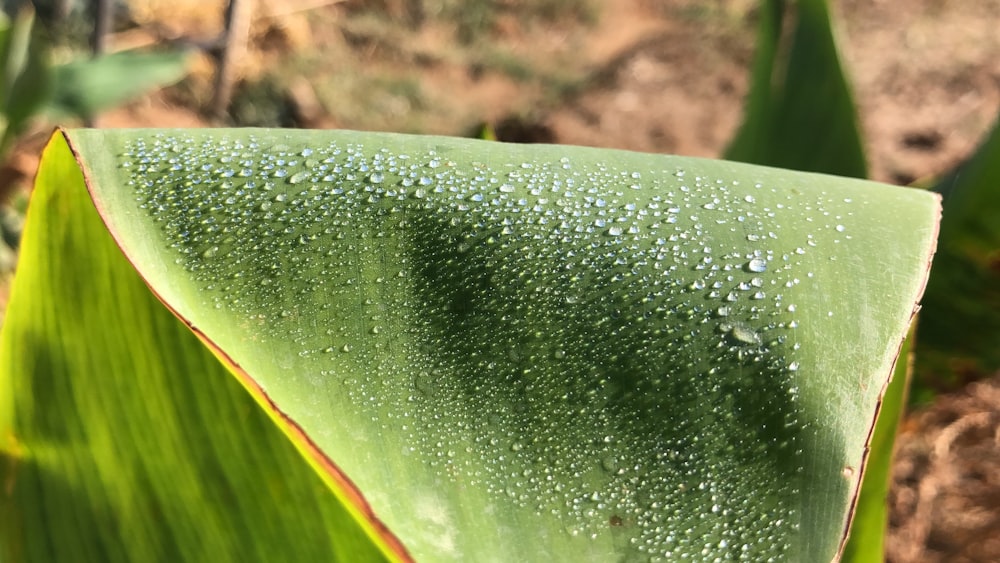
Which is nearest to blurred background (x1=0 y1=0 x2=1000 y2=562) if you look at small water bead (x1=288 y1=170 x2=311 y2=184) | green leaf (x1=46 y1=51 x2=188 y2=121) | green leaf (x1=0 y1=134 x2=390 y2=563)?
green leaf (x1=46 y1=51 x2=188 y2=121)

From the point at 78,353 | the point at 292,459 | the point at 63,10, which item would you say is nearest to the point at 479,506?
the point at 292,459

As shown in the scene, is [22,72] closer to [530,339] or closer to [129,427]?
[129,427]

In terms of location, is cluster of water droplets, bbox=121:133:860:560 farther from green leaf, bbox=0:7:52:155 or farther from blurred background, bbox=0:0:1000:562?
blurred background, bbox=0:0:1000:562

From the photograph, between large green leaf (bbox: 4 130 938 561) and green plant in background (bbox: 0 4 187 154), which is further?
green plant in background (bbox: 0 4 187 154)

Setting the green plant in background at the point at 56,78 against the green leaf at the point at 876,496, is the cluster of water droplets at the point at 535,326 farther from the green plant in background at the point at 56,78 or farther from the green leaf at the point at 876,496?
the green plant in background at the point at 56,78

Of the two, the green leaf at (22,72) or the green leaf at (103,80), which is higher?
the green leaf at (22,72)

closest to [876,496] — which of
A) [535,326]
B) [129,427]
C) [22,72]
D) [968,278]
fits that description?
[968,278]

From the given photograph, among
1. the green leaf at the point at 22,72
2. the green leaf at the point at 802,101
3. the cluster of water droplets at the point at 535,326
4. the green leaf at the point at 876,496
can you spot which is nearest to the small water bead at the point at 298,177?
the cluster of water droplets at the point at 535,326
